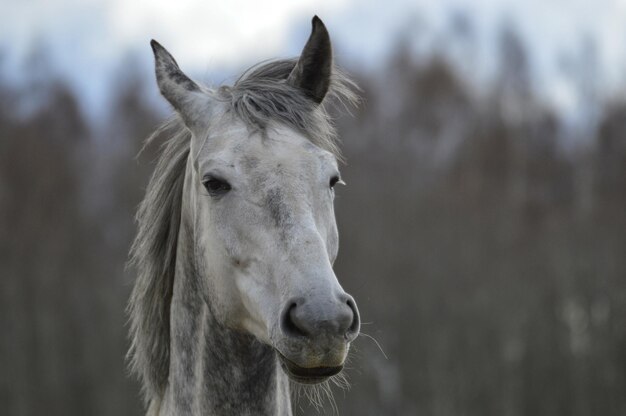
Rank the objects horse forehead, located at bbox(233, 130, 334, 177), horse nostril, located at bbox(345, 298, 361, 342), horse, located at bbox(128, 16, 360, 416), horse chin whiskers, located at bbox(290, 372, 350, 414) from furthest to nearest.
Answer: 1. horse chin whiskers, located at bbox(290, 372, 350, 414)
2. horse forehead, located at bbox(233, 130, 334, 177)
3. horse, located at bbox(128, 16, 360, 416)
4. horse nostril, located at bbox(345, 298, 361, 342)

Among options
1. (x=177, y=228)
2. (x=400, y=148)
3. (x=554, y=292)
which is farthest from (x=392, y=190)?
(x=177, y=228)

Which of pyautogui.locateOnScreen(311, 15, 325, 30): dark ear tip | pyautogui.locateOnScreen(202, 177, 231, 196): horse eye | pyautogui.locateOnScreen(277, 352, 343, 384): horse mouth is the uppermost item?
pyautogui.locateOnScreen(311, 15, 325, 30): dark ear tip

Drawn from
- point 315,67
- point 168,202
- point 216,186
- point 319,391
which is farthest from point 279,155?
point 319,391

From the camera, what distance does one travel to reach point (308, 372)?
3.62 m

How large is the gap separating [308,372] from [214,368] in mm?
725

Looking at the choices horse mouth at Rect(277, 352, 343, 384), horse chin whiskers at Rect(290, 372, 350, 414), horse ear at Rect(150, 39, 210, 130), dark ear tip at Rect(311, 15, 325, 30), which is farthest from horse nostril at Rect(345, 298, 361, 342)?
dark ear tip at Rect(311, 15, 325, 30)

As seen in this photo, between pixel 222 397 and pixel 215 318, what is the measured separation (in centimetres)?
38

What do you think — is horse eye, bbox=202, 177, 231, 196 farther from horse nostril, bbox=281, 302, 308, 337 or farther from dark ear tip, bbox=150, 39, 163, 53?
dark ear tip, bbox=150, 39, 163, 53

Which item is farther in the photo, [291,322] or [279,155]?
[279,155]

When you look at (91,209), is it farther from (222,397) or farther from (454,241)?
(222,397)

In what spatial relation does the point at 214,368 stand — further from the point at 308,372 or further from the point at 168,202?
the point at 168,202

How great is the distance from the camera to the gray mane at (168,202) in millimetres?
→ 4430

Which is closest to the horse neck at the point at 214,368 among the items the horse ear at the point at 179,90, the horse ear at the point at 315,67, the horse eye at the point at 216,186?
the horse eye at the point at 216,186

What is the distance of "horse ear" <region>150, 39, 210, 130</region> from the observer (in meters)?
4.52
